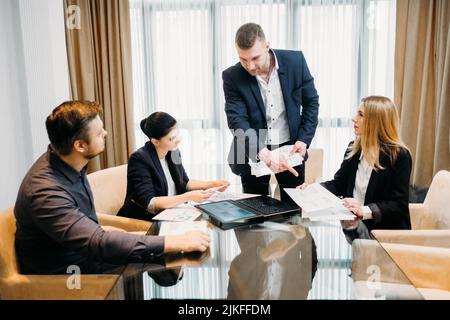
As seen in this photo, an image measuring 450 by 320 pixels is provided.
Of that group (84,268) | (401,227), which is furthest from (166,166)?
(401,227)

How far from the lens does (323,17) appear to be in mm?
3754

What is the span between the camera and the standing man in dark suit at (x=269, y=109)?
230 cm

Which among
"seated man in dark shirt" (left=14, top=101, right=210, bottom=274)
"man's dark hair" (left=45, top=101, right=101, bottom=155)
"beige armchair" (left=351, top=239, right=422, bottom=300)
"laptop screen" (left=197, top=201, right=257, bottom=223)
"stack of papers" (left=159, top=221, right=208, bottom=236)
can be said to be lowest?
"beige armchair" (left=351, top=239, right=422, bottom=300)

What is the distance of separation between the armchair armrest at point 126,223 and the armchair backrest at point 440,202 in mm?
1415

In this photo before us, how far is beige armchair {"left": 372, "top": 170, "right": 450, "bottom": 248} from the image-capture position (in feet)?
5.69

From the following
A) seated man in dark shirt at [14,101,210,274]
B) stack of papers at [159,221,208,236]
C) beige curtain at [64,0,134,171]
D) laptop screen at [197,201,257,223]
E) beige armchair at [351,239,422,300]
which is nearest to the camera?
beige armchair at [351,239,422,300]

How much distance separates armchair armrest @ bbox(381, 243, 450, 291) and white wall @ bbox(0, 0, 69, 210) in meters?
2.43

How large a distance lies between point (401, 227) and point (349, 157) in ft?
1.47

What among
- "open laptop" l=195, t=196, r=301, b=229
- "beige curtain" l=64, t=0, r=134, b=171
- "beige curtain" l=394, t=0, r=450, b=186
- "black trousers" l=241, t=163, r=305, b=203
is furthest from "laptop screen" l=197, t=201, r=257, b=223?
"beige curtain" l=394, t=0, r=450, b=186

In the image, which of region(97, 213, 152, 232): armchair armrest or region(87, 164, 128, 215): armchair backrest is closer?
region(97, 213, 152, 232): armchair armrest

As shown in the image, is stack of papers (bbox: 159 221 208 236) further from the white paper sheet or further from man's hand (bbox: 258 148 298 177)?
man's hand (bbox: 258 148 298 177)

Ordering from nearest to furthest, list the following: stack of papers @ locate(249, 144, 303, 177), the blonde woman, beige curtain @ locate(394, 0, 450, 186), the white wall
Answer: the blonde woman < stack of papers @ locate(249, 144, 303, 177) < the white wall < beige curtain @ locate(394, 0, 450, 186)

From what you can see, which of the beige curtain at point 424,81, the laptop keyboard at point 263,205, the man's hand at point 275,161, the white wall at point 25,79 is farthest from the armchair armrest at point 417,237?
the white wall at point 25,79

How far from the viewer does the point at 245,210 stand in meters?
1.79
